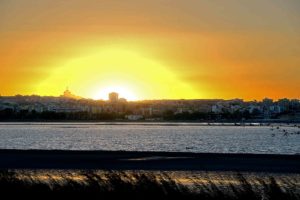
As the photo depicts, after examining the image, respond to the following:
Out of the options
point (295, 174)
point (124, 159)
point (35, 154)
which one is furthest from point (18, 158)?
point (295, 174)

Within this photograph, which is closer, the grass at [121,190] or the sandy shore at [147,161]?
the grass at [121,190]

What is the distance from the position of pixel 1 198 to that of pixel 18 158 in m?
18.2

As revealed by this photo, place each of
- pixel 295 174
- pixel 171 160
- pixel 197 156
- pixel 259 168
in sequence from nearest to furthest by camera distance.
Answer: pixel 295 174, pixel 259 168, pixel 171 160, pixel 197 156

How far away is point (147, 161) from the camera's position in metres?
34.2

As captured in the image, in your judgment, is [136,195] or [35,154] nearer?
[136,195]

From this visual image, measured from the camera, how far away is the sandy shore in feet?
102

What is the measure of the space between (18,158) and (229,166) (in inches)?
422

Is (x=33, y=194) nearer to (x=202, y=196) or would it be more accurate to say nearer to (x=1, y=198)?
(x=1, y=198)

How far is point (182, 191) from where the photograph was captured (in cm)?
1780

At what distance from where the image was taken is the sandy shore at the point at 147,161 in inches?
1224

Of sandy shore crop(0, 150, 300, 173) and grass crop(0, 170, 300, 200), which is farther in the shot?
sandy shore crop(0, 150, 300, 173)

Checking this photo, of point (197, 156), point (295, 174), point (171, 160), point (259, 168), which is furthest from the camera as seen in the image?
point (197, 156)

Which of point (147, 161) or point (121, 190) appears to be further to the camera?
point (147, 161)

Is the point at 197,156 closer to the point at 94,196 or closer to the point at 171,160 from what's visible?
the point at 171,160
